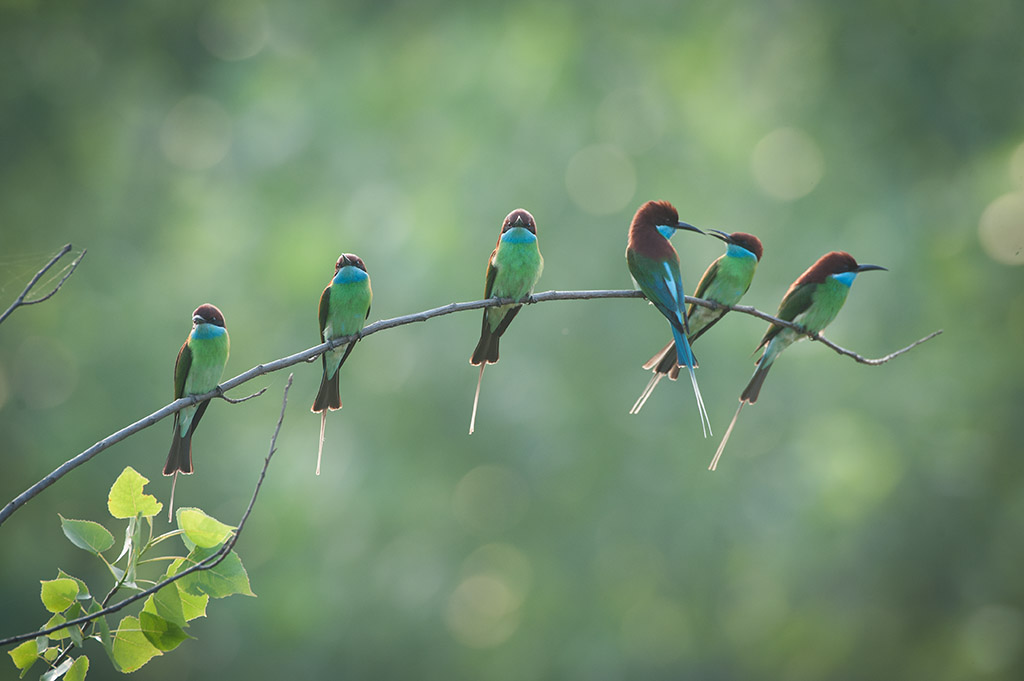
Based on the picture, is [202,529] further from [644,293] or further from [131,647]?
[644,293]

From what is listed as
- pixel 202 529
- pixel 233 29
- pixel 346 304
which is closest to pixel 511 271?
pixel 346 304

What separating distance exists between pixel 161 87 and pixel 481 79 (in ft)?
14.1

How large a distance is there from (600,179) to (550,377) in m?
2.93

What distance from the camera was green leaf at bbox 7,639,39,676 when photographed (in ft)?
4.22

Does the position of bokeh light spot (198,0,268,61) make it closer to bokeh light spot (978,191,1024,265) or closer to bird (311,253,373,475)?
bokeh light spot (978,191,1024,265)

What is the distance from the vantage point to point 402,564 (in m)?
10.6

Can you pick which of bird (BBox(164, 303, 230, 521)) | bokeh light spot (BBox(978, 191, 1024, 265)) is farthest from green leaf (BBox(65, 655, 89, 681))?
bokeh light spot (BBox(978, 191, 1024, 265))

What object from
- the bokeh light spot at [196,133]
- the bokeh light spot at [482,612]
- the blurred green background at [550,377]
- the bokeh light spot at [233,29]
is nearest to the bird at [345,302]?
the blurred green background at [550,377]

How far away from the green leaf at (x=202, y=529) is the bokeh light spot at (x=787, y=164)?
11782mm

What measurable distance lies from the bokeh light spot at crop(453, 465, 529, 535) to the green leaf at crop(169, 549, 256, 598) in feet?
32.0

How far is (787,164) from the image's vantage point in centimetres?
1267

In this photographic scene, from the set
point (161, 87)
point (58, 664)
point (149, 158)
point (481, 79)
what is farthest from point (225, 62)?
point (58, 664)

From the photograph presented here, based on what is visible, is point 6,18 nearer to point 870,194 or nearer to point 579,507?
point 579,507

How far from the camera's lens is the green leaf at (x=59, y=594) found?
4.35ft
